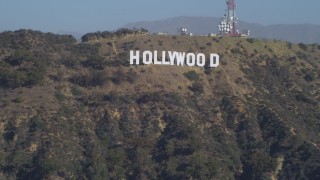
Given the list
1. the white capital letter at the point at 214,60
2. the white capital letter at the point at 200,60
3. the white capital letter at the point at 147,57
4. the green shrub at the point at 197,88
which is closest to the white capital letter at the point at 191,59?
the white capital letter at the point at 200,60

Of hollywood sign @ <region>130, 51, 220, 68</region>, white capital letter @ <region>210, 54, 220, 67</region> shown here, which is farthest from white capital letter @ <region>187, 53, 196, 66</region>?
white capital letter @ <region>210, 54, 220, 67</region>

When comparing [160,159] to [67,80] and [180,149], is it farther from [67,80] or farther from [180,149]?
[67,80]

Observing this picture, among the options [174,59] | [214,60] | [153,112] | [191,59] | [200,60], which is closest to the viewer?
[153,112]

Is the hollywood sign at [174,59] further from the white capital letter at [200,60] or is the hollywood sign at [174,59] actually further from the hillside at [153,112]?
the hillside at [153,112]

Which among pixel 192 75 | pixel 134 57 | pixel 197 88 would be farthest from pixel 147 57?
pixel 197 88

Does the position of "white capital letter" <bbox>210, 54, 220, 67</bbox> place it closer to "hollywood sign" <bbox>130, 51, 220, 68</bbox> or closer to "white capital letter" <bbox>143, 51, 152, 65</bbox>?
"hollywood sign" <bbox>130, 51, 220, 68</bbox>

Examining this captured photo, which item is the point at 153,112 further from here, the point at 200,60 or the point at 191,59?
the point at 200,60
